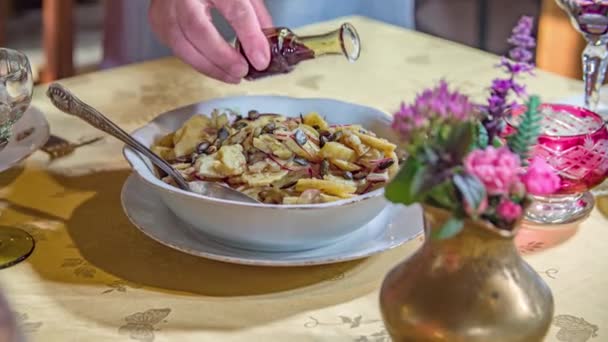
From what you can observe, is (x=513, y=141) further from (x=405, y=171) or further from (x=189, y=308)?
(x=189, y=308)

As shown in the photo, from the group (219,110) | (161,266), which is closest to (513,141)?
(161,266)

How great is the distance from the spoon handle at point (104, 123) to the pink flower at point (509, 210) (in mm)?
413

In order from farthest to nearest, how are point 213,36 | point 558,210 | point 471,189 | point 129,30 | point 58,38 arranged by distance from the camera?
point 58,38 → point 129,30 → point 213,36 → point 558,210 → point 471,189

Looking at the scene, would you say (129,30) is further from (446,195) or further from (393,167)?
(446,195)

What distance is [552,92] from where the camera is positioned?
4.53 ft

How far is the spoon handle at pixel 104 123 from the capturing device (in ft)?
3.13

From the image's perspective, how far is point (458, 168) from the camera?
605 millimetres

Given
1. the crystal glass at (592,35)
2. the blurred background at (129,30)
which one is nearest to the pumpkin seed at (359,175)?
the crystal glass at (592,35)

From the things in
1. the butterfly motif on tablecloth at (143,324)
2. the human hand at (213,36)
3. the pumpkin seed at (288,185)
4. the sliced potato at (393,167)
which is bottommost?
the butterfly motif on tablecloth at (143,324)

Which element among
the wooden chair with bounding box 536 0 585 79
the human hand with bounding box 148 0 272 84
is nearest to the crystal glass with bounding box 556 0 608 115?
the human hand with bounding box 148 0 272 84

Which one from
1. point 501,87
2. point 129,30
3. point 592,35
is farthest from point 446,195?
point 129,30

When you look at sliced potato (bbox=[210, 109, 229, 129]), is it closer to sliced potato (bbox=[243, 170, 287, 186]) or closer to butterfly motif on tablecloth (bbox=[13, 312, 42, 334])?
sliced potato (bbox=[243, 170, 287, 186])

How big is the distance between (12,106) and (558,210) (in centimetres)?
60

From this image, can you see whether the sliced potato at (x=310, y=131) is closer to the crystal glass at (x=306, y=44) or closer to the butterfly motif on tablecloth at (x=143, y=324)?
the crystal glass at (x=306, y=44)
